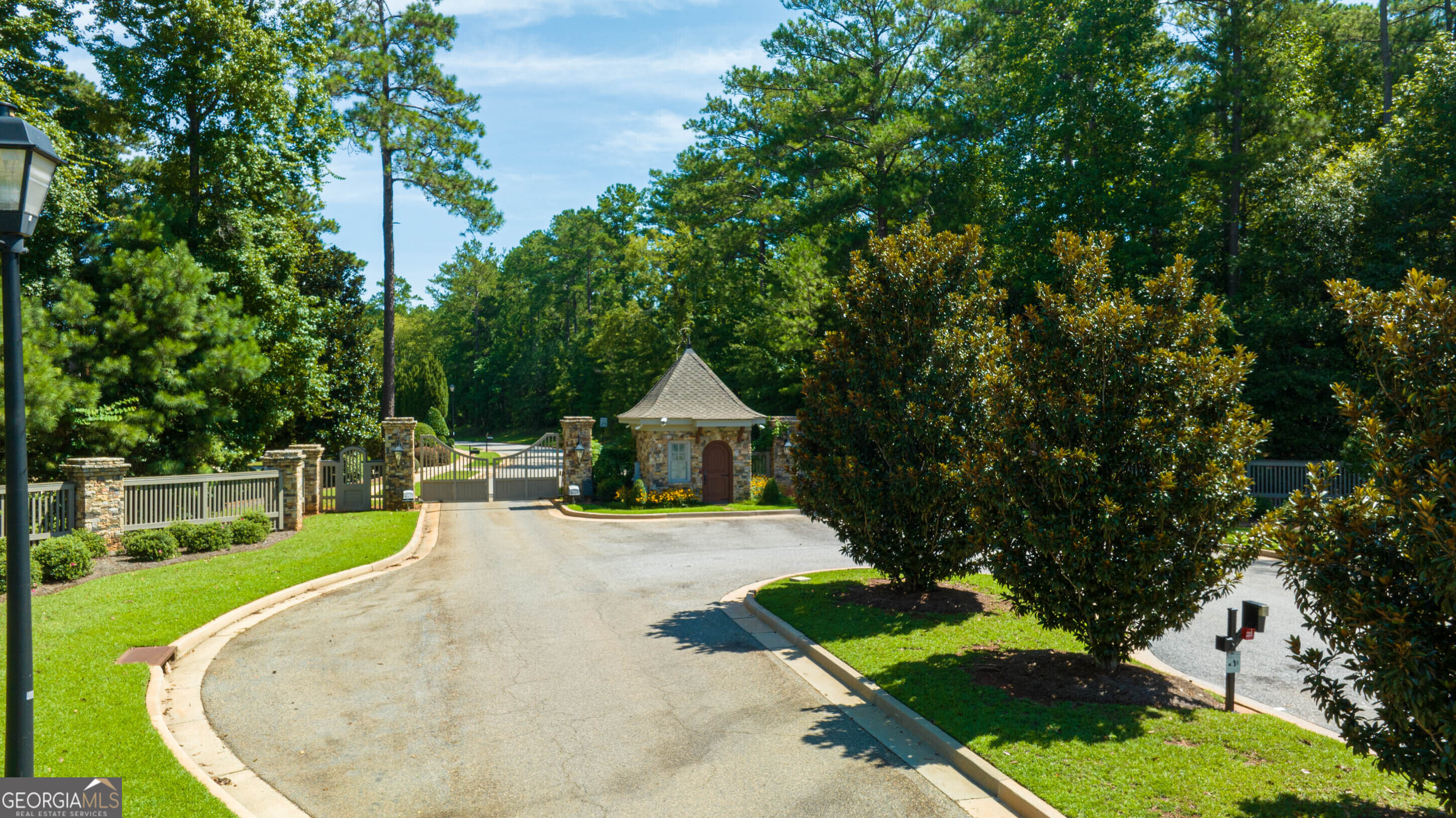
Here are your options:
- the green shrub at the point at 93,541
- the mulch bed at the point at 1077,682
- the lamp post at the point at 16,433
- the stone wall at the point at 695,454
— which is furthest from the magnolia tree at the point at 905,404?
the stone wall at the point at 695,454

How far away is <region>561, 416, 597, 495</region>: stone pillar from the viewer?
88.5 ft

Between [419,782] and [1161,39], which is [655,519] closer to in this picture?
[419,782]

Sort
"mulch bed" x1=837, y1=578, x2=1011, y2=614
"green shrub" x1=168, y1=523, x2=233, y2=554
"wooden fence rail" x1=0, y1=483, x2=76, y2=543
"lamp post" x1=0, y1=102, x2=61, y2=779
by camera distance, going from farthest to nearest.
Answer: "green shrub" x1=168, y1=523, x2=233, y2=554
"wooden fence rail" x1=0, y1=483, x2=76, y2=543
"mulch bed" x1=837, y1=578, x2=1011, y2=614
"lamp post" x1=0, y1=102, x2=61, y2=779

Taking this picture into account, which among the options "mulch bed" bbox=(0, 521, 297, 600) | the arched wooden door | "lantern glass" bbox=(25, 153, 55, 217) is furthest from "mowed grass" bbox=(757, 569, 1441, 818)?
the arched wooden door

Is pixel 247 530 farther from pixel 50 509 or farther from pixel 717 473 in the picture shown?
pixel 717 473

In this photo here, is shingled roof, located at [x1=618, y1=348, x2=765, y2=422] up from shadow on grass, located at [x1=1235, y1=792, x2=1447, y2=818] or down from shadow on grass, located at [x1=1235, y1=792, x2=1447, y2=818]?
up

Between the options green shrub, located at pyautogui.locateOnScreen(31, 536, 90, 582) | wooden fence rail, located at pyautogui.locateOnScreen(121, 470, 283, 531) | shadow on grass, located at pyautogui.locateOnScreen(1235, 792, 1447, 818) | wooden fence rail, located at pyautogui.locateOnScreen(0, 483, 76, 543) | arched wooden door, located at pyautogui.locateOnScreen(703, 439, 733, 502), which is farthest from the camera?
arched wooden door, located at pyautogui.locateOnScreen(703, 439, 733, 502)

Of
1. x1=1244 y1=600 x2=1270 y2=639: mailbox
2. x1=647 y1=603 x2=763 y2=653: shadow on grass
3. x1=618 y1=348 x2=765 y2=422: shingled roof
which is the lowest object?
x1=647 y1=603 x2=763 y2=653: shadow on grass

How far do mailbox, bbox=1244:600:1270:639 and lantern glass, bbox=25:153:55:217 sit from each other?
10531 mm

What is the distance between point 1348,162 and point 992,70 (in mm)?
15349

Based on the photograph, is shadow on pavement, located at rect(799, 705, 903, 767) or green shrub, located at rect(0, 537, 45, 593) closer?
shadow on pavement, located at rect(799, 705, 903, 767)

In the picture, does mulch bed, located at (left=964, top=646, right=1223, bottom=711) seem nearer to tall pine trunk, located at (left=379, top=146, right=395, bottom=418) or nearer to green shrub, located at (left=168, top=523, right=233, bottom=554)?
green shrub, located at (left=168, top=523, right=233, bottom=554)

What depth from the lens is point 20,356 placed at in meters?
4.94

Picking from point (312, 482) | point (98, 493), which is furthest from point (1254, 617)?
point (312, 482)
